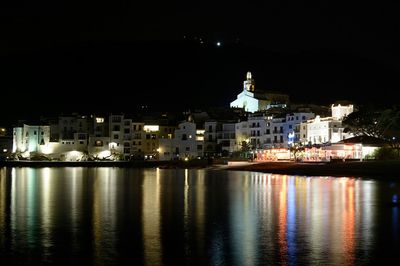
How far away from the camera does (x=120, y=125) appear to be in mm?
82625

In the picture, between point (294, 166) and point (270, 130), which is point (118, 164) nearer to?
point (270, 130)

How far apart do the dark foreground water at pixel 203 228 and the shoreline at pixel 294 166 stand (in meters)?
12.1

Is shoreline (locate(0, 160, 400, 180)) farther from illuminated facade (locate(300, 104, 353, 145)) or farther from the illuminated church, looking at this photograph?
the illuminated church

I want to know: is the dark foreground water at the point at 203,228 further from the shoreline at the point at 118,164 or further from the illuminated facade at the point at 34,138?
the illuminated facade at the point at 34,138

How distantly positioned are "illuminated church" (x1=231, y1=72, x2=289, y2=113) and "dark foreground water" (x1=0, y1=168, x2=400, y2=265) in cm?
6252

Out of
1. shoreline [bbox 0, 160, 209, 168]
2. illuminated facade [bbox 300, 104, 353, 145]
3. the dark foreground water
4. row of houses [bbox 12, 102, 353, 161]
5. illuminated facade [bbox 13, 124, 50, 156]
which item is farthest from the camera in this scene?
illuminated facade [bbox 13, 124, 50, 156]

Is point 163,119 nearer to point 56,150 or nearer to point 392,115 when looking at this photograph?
point 56,150

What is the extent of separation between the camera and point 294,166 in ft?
183

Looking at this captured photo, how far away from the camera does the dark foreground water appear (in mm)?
15023

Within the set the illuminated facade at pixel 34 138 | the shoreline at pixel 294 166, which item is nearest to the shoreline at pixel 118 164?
the shoreline at pixel 294 166

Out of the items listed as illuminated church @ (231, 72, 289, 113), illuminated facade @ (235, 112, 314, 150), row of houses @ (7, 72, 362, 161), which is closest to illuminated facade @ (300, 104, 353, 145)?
row of houses @ (7, 72, 362, 161)

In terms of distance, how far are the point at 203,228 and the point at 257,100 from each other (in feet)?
Answer: 254

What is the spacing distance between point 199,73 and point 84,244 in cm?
15617

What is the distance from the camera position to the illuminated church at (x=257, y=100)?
315 ft
